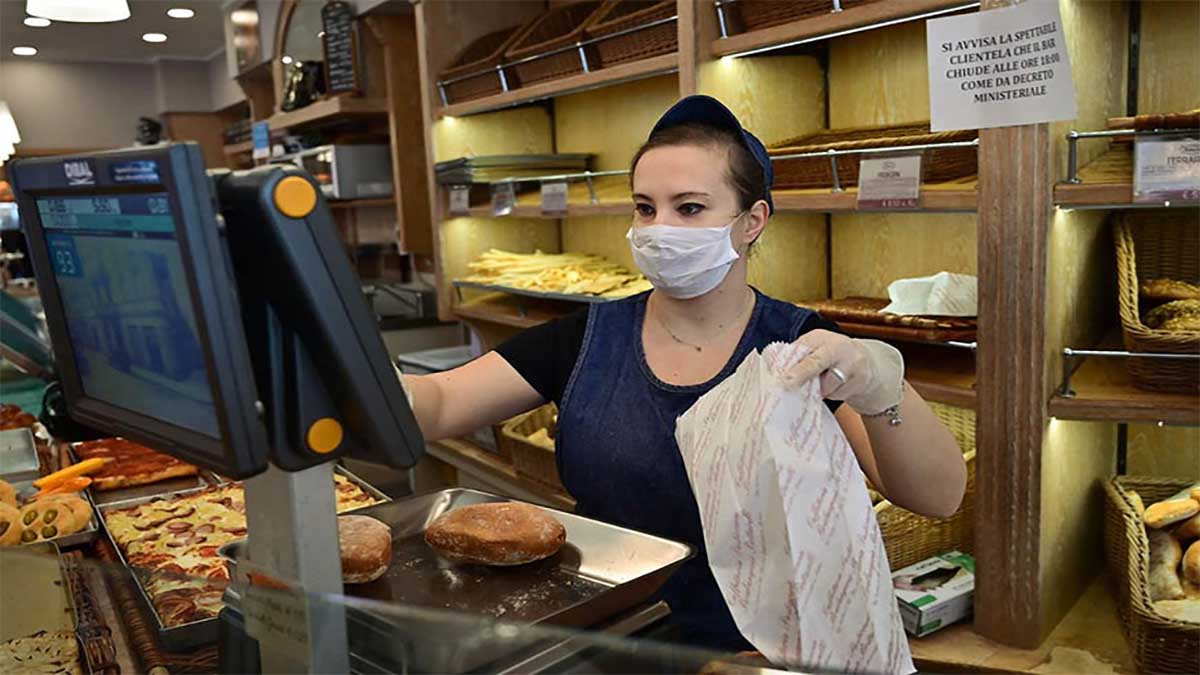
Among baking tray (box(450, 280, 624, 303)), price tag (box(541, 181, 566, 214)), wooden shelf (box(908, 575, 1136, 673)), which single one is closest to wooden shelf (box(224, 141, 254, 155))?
baking tray (box(450, 280, 624, 303))

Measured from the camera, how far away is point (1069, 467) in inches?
83.9

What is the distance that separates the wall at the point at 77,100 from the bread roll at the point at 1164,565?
879 cm

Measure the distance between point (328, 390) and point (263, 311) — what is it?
8 cm

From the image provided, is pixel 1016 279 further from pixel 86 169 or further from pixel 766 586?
pixel 86 169

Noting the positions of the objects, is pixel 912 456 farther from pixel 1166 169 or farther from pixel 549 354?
pixel 1166 169

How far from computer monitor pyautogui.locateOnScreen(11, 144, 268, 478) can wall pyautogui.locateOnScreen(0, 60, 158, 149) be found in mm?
8824

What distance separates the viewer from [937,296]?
2205mm

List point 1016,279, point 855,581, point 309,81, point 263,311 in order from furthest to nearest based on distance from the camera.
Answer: point 309,81, point 1016,279, point 855,581, point 263,311

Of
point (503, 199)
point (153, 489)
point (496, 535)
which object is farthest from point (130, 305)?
point (503, 199)

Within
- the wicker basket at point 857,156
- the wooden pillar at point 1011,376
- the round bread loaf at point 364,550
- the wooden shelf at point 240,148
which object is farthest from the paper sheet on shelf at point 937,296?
the wooden shelf at point 240,148

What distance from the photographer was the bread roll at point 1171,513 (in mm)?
1971

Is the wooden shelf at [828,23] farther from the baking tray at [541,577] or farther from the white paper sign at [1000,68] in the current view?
the baking tray at [541,577]

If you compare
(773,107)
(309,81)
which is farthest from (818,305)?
(309,81)

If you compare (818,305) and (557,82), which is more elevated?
(557,82)
